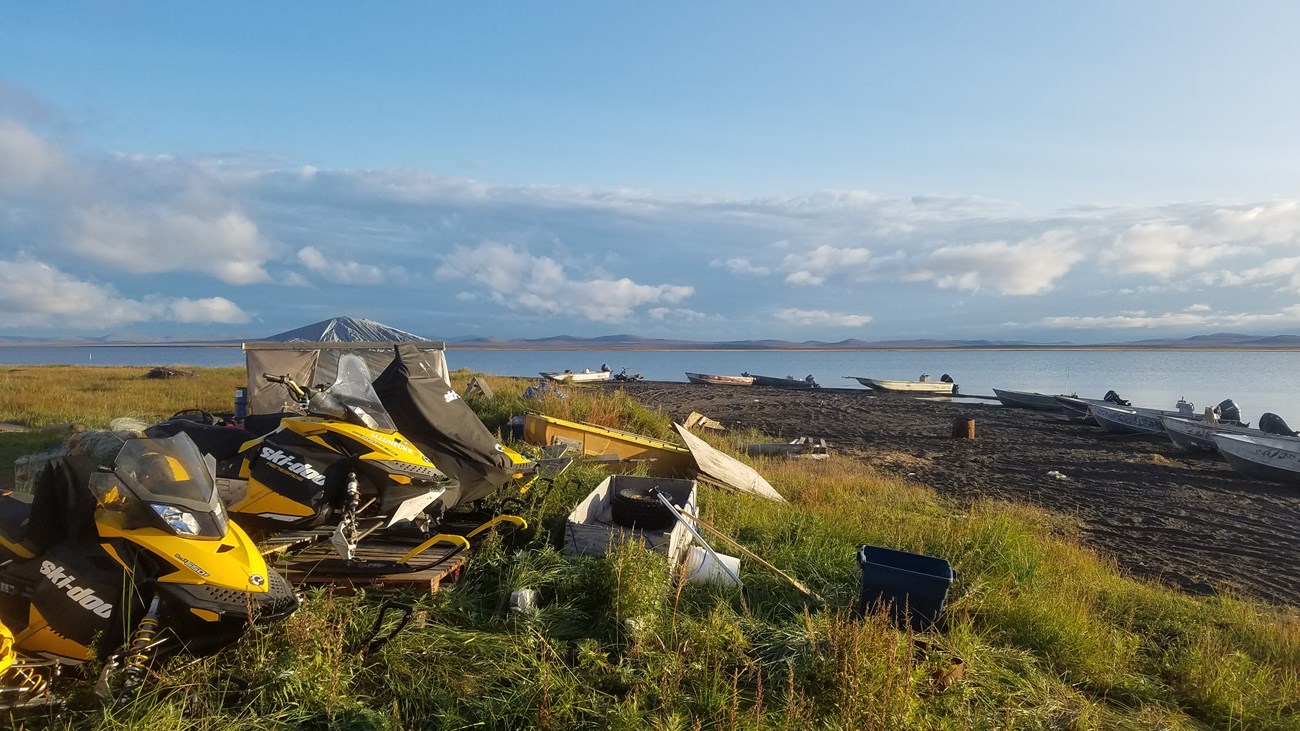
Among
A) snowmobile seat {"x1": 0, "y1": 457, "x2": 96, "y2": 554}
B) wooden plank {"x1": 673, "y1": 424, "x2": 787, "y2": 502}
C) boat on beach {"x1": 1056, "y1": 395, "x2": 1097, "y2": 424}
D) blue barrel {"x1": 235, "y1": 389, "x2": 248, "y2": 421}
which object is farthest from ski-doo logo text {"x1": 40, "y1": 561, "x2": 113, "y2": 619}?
boat on beach {"x1": 1056, "y1": 395, "x2": 1097, "y2": 424}

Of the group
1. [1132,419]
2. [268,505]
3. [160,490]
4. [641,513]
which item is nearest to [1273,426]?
[1132,419]

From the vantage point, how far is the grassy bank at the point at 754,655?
321 cm

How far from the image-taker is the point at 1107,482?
14.7m

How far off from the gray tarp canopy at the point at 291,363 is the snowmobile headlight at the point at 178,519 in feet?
22.7

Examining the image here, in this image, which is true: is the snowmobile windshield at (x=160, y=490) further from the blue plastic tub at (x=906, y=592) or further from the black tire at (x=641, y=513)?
the blue plastic tub at (x=906, y=592)

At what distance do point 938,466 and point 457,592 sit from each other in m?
13.6

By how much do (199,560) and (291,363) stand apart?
8.27 meters

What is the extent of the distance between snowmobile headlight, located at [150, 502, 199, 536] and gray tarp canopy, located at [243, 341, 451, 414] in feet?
22.7

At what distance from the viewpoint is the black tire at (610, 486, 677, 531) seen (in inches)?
221

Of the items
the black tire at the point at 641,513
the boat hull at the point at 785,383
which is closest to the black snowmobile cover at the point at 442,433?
the black tire at the point at 641,513

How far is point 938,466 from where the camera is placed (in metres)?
15.8

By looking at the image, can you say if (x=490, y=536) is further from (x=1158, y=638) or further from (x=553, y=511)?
(x=1158, y=638)

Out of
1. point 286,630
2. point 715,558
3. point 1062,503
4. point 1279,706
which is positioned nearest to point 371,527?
point 286,630

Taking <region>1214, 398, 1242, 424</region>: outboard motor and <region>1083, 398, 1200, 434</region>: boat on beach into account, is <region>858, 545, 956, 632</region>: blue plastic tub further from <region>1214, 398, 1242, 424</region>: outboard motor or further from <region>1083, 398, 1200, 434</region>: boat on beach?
<region>1214, 398, 1242, 424</region>: outboard motor
